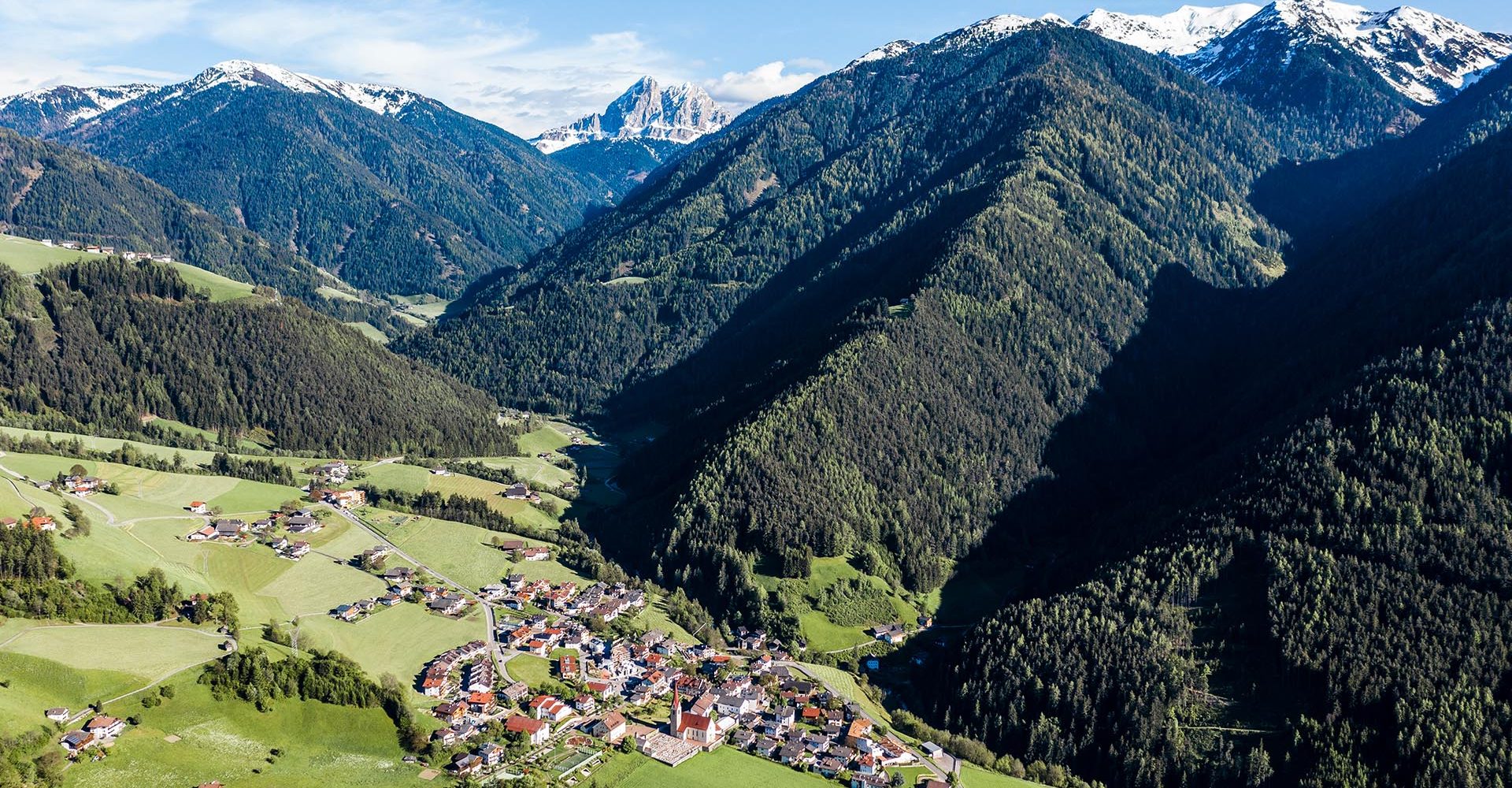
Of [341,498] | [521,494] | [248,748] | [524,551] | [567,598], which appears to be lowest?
[248,748]

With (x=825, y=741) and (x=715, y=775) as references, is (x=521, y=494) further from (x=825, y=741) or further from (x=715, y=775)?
(x=715, y=775)

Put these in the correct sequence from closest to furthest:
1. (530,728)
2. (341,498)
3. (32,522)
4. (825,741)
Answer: (530,728)
(825,741)
(32,522)
(341,498)

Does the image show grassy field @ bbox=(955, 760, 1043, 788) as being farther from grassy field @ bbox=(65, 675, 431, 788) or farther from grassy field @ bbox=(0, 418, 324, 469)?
grassy field @ bbox=(0, 418, 324, 469)

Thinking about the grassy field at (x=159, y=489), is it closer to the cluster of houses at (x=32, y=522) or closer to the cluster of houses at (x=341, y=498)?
the cluster of houses at (x=341, y=498)

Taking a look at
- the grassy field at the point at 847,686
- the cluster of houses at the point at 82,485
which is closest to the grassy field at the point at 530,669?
the grassy field at the point at 847,686

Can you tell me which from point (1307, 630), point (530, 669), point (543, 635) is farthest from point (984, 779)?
point (543, 635)

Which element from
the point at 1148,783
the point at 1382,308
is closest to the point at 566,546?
the point at 1148,783
